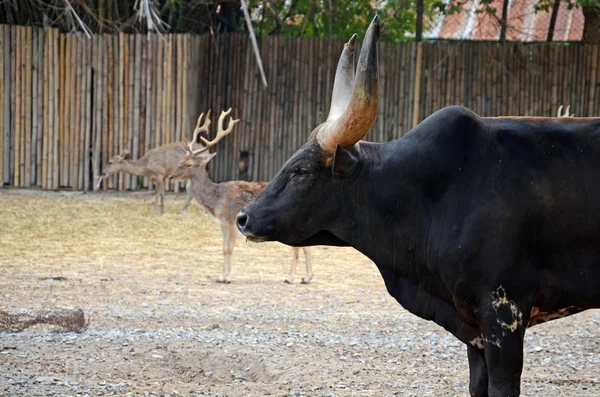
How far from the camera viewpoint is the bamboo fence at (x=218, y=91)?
1747 centimetres

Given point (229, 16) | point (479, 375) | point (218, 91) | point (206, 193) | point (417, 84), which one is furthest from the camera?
point (229, 16)

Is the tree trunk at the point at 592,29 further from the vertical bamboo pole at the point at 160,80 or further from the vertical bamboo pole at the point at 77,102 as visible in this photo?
the vertical bamboo pole at the point at 77,102

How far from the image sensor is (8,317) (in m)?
7.69

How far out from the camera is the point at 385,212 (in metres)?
5.02

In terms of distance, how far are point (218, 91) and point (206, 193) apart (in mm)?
7069

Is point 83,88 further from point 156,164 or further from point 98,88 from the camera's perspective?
point 156,164

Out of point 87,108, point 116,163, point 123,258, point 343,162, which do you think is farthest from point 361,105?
point 87,108

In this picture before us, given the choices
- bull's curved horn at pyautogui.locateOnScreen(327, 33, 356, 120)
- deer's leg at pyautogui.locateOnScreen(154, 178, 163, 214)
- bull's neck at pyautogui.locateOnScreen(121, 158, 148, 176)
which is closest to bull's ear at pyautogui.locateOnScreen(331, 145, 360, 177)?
bull's curved horn at pyautogui.locateOnScreen(327, 33, 356, 120)

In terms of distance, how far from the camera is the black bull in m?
4.58

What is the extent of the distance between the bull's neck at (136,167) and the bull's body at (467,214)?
1189 cm

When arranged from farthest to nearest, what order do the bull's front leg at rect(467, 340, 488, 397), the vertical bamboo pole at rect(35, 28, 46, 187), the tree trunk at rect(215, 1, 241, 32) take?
the tree trunk at rect(215, 1, 241, 32), the vertical bamboo pole at rect(35, 28, 46, 187), the bull's front leg at rect(467, 340, 488, 397)

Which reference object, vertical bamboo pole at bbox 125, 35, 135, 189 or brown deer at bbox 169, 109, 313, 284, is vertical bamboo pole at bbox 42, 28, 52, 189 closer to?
vertical bamboo pole at bbox 125, 35, 135, 189

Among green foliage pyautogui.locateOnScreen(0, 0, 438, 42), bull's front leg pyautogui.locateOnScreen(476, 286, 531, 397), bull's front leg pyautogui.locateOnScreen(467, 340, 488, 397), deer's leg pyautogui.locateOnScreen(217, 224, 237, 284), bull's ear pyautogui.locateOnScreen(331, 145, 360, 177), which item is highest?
green foliage pyautogui.locateOnScreen(0, 0, 438, 42)

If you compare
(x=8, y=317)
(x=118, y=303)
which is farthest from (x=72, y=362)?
(x=118, y=303)
